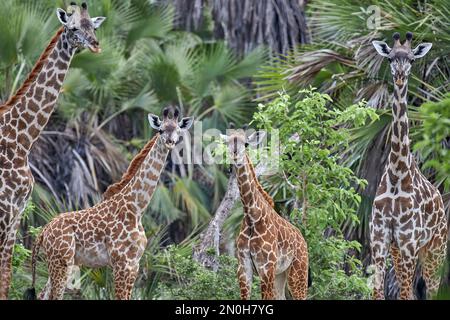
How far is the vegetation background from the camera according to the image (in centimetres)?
1500

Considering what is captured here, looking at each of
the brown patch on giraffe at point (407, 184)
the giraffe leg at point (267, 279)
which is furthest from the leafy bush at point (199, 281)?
the brown patch on giraffe at point (407, 184)

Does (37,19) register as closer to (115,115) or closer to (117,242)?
(115,115)

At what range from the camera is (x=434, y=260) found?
48.2 feet

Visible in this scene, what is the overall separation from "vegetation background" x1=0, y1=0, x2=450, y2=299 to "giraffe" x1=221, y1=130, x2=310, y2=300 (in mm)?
633

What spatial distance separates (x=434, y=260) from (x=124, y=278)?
3123mm

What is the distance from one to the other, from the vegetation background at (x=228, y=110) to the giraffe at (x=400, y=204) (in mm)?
361

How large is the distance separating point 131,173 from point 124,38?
9890 mm

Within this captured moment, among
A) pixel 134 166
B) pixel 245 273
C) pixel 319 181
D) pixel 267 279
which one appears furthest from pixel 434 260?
pixel 134 166

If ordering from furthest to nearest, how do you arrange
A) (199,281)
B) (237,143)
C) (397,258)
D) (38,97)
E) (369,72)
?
(369,72)
(199,281)
(397,258)
(38,97)
(237,143)

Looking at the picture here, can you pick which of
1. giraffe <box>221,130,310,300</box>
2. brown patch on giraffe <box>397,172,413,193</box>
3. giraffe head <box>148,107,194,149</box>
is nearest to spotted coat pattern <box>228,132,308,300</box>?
giraffe <box>221,130,310,300</box>

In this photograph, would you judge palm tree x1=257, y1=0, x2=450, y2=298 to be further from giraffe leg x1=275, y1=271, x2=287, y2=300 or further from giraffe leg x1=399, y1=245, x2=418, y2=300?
giraffe leg x1=275, y1=271, x2=287, y2=300

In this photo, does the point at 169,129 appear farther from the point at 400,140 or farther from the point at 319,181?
the point at 400,140

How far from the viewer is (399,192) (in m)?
14.2
